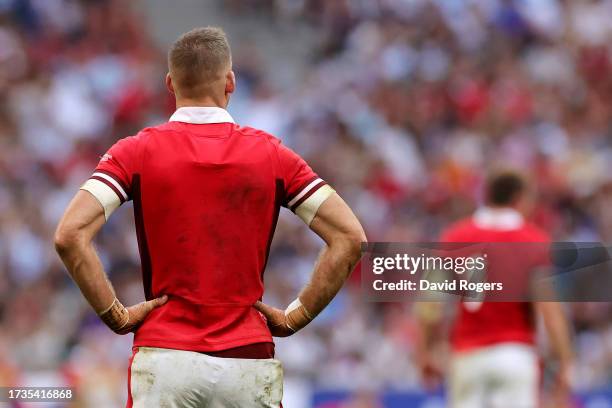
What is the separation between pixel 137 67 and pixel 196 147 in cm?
1146

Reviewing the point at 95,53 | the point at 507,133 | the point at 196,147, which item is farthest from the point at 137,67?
the point at 196,147

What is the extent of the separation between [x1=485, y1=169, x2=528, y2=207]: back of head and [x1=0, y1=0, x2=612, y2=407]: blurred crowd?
304 centimetres

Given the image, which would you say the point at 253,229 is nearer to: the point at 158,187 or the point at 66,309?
the point at 158,187

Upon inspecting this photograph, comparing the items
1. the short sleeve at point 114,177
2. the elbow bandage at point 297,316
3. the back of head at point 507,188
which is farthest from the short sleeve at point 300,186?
the back of head at point 507,188

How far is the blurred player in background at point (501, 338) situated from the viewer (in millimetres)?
8328

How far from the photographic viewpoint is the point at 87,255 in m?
4.55

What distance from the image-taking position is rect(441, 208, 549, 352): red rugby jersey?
8.30 metres

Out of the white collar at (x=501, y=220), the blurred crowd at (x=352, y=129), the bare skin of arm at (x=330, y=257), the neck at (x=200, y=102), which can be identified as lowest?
the bare skin of arm at (x=330, y=257)

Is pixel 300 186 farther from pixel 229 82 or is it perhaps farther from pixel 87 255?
pixel 87 255

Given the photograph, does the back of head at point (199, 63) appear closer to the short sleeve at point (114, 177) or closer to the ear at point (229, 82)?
the ear at point (229, 82)

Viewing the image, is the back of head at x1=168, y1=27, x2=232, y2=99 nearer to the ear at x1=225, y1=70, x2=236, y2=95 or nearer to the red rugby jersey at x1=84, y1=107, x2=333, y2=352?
the ear at x1=225, y1=70, x2=236, y2=95

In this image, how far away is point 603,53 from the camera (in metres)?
17.2

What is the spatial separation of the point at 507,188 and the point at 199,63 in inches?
163

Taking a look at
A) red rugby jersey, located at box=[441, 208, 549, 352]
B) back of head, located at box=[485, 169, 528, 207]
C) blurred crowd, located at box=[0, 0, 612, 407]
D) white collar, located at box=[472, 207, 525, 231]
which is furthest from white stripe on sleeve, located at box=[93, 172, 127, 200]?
blurred crowd, located at box=[0, 0, 612, 407]
